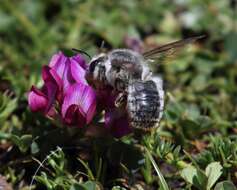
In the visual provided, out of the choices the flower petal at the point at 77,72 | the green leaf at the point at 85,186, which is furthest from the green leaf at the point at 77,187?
the flower petal at the point at 77,72

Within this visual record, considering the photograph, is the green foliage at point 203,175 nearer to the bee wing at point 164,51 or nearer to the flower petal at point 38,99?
A: the bee wing at point 164,51

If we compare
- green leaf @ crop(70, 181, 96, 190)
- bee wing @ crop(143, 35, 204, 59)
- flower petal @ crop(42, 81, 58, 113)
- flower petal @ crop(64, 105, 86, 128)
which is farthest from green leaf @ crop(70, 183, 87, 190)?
bee wing @ crop(143, 35, 204, 59)

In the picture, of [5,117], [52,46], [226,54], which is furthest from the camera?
[226,54]

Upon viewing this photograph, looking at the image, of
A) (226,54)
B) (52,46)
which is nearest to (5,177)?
(52,46)

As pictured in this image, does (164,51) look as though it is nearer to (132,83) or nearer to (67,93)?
(132,83)

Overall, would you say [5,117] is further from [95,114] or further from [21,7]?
[21,7]

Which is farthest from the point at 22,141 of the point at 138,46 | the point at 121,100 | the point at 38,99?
the point at 138,46
